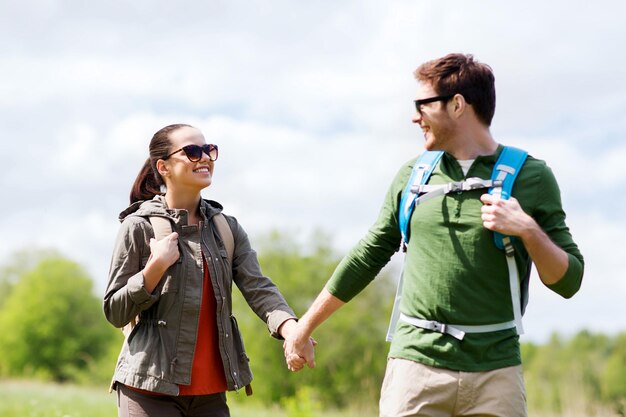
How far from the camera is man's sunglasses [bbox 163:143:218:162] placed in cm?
568

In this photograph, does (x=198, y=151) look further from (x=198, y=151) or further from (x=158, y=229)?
(x=158, y=229)

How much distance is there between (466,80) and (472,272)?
39.8 inches

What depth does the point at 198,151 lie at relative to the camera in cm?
569

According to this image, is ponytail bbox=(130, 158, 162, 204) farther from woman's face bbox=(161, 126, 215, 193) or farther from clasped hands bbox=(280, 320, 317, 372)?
clasped hands bbox=(280, 320, 317, 372)

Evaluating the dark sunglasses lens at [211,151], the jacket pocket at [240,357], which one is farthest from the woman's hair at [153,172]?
the jacket pocket at [240,357]

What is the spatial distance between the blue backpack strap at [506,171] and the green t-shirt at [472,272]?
34 mm

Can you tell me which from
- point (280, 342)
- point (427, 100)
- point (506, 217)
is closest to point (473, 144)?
point (427, 100)

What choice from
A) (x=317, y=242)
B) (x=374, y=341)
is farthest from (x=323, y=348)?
(x=317, y=242)

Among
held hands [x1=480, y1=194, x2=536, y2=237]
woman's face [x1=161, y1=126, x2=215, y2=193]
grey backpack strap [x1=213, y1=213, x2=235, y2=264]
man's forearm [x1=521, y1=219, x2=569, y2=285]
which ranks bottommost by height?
man's forearm [x1=521, y1=219, x2=569, y2=285]

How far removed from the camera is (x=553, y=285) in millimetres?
4531

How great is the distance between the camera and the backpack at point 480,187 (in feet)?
14.8

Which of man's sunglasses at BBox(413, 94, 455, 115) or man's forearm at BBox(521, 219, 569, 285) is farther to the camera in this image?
man's sunglasses at BBox(413, 94, 455, 115)

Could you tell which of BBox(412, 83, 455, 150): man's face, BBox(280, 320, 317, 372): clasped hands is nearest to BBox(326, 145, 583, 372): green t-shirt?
BBox(412, 83, 455, 150): man's face

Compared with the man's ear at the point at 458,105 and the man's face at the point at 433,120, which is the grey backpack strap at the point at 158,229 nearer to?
the man's face at the point at 433,120
